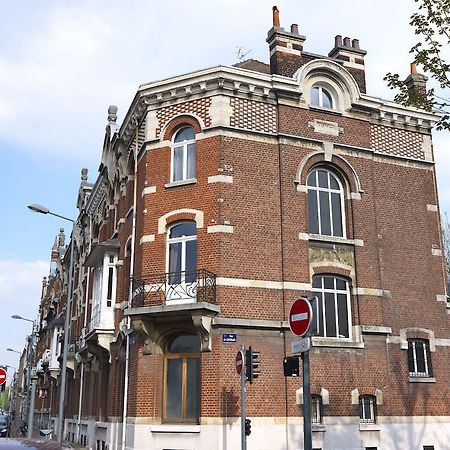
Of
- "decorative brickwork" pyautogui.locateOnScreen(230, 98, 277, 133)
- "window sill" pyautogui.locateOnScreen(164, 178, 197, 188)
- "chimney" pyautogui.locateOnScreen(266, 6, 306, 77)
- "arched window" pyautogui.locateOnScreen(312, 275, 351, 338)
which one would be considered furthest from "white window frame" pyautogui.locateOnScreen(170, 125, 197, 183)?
"arched window" pyautogui.locateOnScreen(312, 275, 351, 338)

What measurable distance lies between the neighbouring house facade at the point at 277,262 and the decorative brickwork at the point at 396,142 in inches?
2.2

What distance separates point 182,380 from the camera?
18.4 metres

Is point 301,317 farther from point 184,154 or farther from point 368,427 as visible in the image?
point 184,154

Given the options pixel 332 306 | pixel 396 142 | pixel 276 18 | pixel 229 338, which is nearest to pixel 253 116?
pixel 276 18

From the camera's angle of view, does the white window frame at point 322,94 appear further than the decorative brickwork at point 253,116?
Yes

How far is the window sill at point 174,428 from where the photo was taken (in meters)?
17.3

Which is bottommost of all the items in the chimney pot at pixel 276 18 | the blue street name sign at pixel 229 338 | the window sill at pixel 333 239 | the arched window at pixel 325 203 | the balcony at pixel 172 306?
the blue street name sign at pixel 229 338

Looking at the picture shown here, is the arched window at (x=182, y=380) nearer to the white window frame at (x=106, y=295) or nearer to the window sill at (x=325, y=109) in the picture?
the white window frame at (x=106, y=295)

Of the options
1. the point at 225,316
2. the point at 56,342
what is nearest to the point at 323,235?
the point at 225,316

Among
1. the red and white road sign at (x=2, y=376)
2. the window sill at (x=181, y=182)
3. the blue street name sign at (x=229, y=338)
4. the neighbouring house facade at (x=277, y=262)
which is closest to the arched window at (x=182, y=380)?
the neighbouring house facade at (x=277, y=262)

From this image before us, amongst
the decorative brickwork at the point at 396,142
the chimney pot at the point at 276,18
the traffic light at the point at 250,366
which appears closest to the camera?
the traffic light at the point at 250,366

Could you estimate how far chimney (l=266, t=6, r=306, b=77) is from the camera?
21.5m

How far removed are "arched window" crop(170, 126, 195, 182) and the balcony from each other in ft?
11.3

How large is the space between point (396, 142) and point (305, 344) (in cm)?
1412
